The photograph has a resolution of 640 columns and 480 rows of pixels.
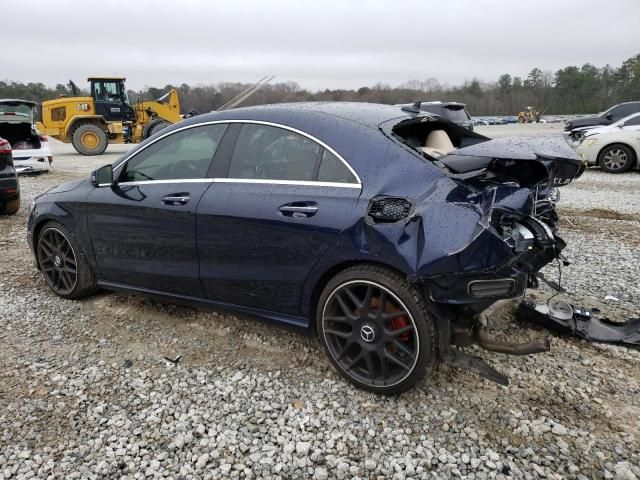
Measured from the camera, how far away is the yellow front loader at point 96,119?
18312mm

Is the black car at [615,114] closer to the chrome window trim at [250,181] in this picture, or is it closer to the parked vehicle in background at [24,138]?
the chrome window trim at [250,181]

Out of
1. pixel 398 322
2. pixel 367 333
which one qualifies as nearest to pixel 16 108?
pixel 367 333

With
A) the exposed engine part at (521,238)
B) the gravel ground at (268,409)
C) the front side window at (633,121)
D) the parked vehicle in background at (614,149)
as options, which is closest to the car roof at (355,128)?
the exposed engine part at (521,238)

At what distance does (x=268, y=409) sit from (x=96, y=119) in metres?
18.8

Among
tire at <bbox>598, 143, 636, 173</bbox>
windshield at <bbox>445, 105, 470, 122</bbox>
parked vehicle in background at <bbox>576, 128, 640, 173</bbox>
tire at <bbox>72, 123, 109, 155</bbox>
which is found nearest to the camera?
parked vehicle in background at <bbox>576, 128, 640, 173</bbox>

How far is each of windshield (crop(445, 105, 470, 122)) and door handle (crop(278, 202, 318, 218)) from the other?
1145 cm

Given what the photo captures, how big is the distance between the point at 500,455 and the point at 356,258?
118 centimetres

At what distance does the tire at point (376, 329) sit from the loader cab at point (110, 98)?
61.1 ft

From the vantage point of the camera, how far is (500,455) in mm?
2330

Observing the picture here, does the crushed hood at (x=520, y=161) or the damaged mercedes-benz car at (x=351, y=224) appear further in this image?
the crushed hood at (x=520, y=161)

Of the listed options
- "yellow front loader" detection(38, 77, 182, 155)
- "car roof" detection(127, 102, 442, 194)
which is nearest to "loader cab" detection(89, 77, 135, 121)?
"yellow front loader" detection(38, 77, 182, 155)

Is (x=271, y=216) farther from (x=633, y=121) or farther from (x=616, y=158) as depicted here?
(x=633, y=121)

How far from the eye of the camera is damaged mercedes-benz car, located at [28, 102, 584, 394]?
98.0 inches

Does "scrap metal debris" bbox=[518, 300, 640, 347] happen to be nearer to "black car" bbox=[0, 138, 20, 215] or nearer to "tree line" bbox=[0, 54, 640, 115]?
"black car" bbox=[0, 138, 20, 215]
